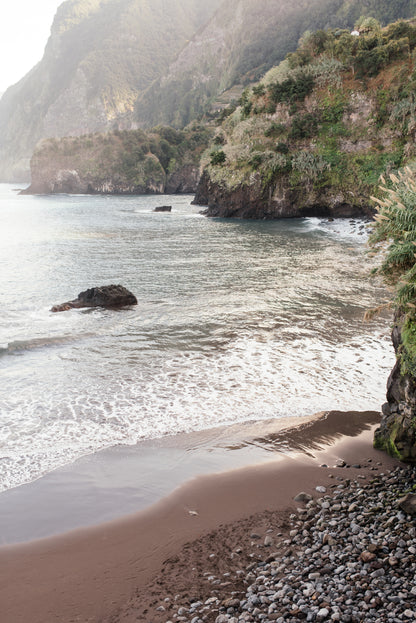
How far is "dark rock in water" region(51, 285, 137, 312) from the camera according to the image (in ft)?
52.1

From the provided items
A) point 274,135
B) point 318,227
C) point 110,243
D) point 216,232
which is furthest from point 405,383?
point 274,135

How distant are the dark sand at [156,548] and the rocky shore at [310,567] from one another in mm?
32

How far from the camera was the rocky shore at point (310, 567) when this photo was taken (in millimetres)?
3990

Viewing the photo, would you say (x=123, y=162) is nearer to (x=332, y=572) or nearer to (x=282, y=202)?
(x=282, y=202)

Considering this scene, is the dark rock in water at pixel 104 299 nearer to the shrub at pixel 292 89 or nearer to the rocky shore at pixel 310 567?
the rocky shore at pixel 310 567

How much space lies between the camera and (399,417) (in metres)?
6.79

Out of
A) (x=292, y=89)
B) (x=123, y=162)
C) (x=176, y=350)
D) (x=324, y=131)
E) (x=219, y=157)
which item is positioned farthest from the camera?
(x=123, y=162)

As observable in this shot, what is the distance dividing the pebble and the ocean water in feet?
9.98

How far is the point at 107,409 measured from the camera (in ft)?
28.4

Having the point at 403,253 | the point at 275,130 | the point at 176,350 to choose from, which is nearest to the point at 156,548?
the point at 403,253

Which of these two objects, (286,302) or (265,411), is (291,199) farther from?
(265,411)

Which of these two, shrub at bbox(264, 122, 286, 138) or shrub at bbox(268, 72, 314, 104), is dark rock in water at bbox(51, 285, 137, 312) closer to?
shrub at bbox(264, 122, 286, 138)

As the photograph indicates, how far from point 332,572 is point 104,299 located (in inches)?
504

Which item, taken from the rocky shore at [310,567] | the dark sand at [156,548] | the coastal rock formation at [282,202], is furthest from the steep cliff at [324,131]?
the rocky shore at [310,567]
